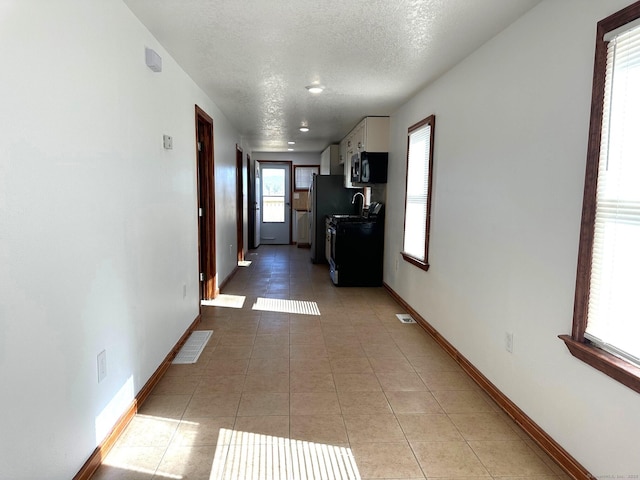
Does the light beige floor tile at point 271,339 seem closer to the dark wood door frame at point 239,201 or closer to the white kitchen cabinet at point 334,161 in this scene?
the dark wood door frame at point 239,201

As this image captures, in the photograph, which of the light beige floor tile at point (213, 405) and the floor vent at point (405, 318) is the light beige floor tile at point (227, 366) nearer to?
the light beige floor tile at point (213, 405)

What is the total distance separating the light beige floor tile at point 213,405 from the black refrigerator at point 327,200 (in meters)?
4.97

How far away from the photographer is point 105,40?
6.53 feet

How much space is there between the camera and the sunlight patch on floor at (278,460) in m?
1.86

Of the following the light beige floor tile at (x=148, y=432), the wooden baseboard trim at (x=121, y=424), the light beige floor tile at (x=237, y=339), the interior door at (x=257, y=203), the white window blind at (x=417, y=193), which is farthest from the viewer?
the interior door at (x=257, y=203)

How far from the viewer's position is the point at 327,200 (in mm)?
7391

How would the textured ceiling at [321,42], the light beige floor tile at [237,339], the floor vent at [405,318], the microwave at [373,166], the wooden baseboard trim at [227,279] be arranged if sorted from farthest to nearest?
the microwave at [373,166] < the wooden baseboard trim at [227,279] < the floor vent at [405,318] < the light beige floor tile at [237,339] < the textured ceiling at [321,42]

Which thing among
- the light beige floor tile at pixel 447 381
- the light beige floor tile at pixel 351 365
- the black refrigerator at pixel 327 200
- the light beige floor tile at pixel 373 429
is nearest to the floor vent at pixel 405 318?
the light beige floor tile at pixel 351 365

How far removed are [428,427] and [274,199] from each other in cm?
853

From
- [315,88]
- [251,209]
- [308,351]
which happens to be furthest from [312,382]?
[251,209]

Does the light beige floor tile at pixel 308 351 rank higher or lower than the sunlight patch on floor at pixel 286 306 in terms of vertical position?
higher

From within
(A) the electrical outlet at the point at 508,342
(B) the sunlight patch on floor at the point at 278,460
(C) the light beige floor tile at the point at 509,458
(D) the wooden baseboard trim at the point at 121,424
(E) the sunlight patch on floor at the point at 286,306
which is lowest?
(E) the sunlight patch on floor at the point at 286,306

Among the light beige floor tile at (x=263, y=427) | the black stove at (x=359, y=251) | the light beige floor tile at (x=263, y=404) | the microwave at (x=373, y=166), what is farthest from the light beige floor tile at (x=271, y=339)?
the microwave at (x=373, y=166)

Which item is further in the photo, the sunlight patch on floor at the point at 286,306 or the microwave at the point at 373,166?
the microwave at the point at 373,166
